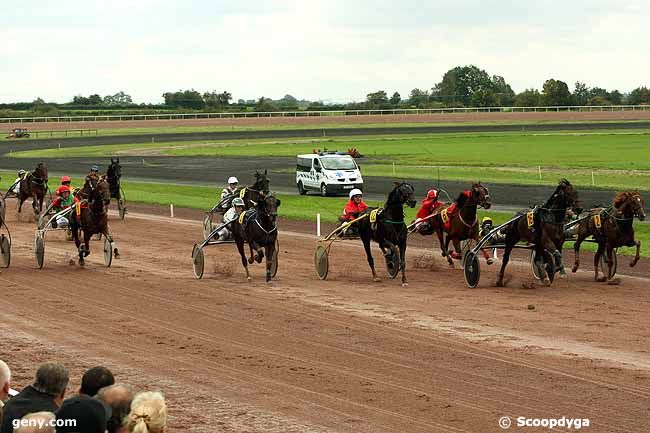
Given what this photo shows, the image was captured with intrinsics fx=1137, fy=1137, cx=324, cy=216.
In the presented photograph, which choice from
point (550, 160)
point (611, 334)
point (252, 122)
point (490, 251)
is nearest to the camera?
point (611, 334)

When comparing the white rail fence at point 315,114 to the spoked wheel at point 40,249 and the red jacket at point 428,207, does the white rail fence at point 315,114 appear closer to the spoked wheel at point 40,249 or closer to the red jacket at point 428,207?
the spoked wheel at point 40,249

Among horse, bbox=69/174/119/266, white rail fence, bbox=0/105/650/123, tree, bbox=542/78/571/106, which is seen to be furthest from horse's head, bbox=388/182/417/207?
tree, bbox=542/78/571/106

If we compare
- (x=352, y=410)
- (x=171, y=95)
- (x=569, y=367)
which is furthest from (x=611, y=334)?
(x=171, y=95)

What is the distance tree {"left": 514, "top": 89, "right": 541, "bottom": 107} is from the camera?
448 feet

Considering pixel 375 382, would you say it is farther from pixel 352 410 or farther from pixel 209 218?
pixel 209 218

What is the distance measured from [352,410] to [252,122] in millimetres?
107265

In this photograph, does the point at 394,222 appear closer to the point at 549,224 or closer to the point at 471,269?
the point at 471,269

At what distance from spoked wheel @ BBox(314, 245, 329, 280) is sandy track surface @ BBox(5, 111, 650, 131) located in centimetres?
8949

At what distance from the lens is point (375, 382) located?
1259cm

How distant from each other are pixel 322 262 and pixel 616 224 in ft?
18.0

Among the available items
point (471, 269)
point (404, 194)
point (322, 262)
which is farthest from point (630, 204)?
point (322, 262)

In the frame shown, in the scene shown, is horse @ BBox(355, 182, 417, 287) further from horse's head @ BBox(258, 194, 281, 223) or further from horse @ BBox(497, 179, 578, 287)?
horse @ BBox(497, 179, 578, 287)

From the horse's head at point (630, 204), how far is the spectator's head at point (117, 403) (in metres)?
14.0

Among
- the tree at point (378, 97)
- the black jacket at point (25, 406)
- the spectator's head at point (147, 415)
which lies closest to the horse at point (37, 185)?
the black jacket at point (25, 406)
